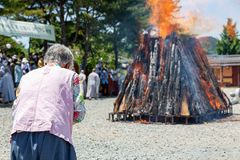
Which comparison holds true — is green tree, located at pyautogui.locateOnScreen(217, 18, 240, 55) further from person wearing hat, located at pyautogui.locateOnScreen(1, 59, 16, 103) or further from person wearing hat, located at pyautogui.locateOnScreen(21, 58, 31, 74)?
person wearing hat, located at pyautogui.locateOnScreen(1, 59, 16, 103)

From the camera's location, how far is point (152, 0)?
47.2 feet

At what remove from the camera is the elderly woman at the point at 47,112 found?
3.52 metres

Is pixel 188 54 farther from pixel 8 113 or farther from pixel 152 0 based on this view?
pixel 8 113

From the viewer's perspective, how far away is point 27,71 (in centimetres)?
2031

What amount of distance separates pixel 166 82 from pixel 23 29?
8222 millimetres

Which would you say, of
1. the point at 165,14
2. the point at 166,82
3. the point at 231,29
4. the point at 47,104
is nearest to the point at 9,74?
the point at 165,14

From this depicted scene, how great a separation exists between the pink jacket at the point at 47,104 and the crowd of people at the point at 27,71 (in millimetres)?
9198

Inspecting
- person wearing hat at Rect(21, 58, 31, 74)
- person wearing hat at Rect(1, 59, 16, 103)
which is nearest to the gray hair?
person wearing hat at Rect(1, 59, 16, 103)

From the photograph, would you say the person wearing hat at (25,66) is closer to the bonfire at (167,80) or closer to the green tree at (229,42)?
the bonfire at (167,80)

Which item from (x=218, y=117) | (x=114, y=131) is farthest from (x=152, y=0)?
(x=114, y=131)

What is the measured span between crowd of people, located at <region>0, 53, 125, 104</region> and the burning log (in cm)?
156

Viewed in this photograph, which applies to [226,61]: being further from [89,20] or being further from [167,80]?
[167,80]

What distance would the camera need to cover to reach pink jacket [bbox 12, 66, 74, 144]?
3.54 m

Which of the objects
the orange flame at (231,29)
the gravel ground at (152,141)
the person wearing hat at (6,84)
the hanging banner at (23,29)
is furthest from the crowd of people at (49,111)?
the orange flame at (231,29)
